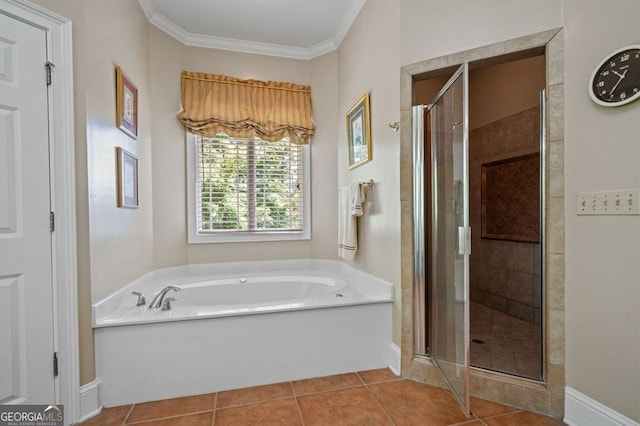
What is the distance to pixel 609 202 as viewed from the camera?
54.1 inches

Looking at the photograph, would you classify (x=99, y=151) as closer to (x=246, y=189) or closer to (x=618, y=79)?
(x=246, y=189)

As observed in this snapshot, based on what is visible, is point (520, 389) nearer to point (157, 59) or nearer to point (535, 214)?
point (535, 214)

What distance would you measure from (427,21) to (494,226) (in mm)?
2183

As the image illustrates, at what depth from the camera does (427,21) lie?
75.4 inches

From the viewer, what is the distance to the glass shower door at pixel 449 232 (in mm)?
1605

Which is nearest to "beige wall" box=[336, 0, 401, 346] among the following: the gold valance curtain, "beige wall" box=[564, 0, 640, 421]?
the gold valance curtain

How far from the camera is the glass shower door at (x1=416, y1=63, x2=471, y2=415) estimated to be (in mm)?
1605

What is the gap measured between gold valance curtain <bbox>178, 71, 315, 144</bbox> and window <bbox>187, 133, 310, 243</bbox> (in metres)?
0.11

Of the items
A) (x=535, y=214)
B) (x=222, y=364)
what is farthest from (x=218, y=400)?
(x=535, y=214)

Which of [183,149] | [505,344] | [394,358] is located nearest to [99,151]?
[183,149]

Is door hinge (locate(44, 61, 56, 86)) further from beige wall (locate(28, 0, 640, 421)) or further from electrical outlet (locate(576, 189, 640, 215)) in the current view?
electrical outlet (locate(576, 189, 640, 215))

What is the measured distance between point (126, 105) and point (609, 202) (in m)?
2.87

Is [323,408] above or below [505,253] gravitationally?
below

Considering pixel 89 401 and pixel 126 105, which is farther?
pixel 126 105
